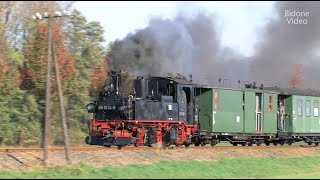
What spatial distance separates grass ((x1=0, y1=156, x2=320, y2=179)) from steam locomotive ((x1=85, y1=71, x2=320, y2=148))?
359 cm

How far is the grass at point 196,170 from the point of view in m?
17.8

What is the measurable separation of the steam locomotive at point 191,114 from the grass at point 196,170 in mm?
3588

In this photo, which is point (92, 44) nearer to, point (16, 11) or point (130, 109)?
point (16, 11)

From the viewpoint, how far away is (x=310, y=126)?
32781 mm

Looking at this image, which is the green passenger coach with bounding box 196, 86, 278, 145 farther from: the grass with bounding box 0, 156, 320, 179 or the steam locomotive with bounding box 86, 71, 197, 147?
the grass with bounding box 0, 156, 320, 179

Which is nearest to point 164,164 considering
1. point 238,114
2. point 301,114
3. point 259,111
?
point 238,114

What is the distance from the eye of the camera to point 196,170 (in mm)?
20016

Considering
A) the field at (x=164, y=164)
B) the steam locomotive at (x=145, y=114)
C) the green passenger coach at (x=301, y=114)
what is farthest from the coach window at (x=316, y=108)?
the steam locomotive at (x=145, y=114)

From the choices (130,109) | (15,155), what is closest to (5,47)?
(130,109)

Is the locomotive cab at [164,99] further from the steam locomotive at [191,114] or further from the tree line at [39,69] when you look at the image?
A: the tree line at [39,69]

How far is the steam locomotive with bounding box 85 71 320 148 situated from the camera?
24281mm

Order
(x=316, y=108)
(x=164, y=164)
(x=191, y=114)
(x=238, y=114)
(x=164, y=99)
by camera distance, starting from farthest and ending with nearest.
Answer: (x=316, y=108) < (x=238, y=114) < (x=191, y=114) < (x=164, y=99) < (x=164, y=164)

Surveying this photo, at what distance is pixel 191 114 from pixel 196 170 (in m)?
6.89

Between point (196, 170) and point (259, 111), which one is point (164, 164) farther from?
point (259, 111)
